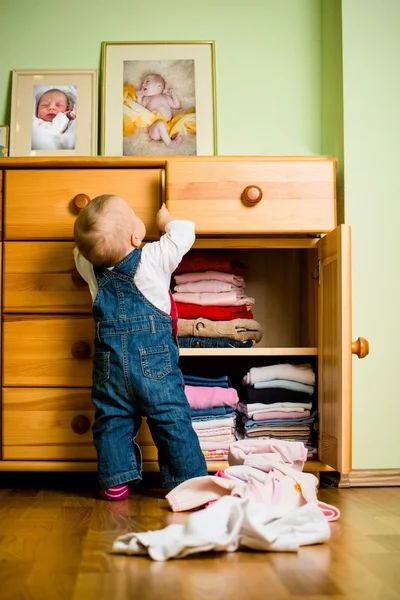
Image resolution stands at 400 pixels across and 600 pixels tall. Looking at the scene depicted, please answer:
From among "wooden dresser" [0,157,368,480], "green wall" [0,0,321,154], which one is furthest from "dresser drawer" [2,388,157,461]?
"green wall" [0,0,321,154]

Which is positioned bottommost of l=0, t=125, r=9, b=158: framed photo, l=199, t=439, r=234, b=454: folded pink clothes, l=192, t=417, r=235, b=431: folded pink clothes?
l=199, t=439, r=234, b=454: folded pink clothes

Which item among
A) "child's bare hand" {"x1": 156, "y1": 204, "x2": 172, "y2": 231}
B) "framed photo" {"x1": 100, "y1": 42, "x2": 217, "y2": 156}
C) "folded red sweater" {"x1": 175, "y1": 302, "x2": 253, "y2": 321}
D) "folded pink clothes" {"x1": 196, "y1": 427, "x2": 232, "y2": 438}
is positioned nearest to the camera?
"child's bare hand" {"x1": 156, "y1": 204, "x2": 172, "y2": 231}

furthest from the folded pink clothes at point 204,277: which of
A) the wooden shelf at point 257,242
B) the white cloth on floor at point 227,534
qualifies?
the white cloth on floor at point 227,534

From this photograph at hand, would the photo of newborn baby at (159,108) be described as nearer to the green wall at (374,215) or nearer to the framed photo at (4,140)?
the framed photo at (4,140)

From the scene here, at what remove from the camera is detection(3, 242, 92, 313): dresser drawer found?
2064 millimetres

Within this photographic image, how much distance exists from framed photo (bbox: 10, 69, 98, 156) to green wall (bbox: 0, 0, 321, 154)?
6 cm

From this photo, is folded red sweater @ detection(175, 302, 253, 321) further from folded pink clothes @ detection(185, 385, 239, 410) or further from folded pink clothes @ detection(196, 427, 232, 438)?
folded pink clothes @ detection(196, 427, 232, 438)

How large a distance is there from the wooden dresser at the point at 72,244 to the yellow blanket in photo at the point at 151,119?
0.53 metres

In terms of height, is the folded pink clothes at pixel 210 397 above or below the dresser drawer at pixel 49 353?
below

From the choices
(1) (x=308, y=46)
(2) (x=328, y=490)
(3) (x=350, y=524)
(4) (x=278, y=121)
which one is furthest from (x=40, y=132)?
(3) (x=350, y=524)

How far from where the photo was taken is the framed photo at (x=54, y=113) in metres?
2.54

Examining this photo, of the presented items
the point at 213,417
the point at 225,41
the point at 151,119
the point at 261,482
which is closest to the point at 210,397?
the point at 213,417

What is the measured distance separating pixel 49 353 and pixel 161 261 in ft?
1.42

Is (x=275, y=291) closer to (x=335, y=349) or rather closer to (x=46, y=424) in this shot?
(x=335, y=349)
